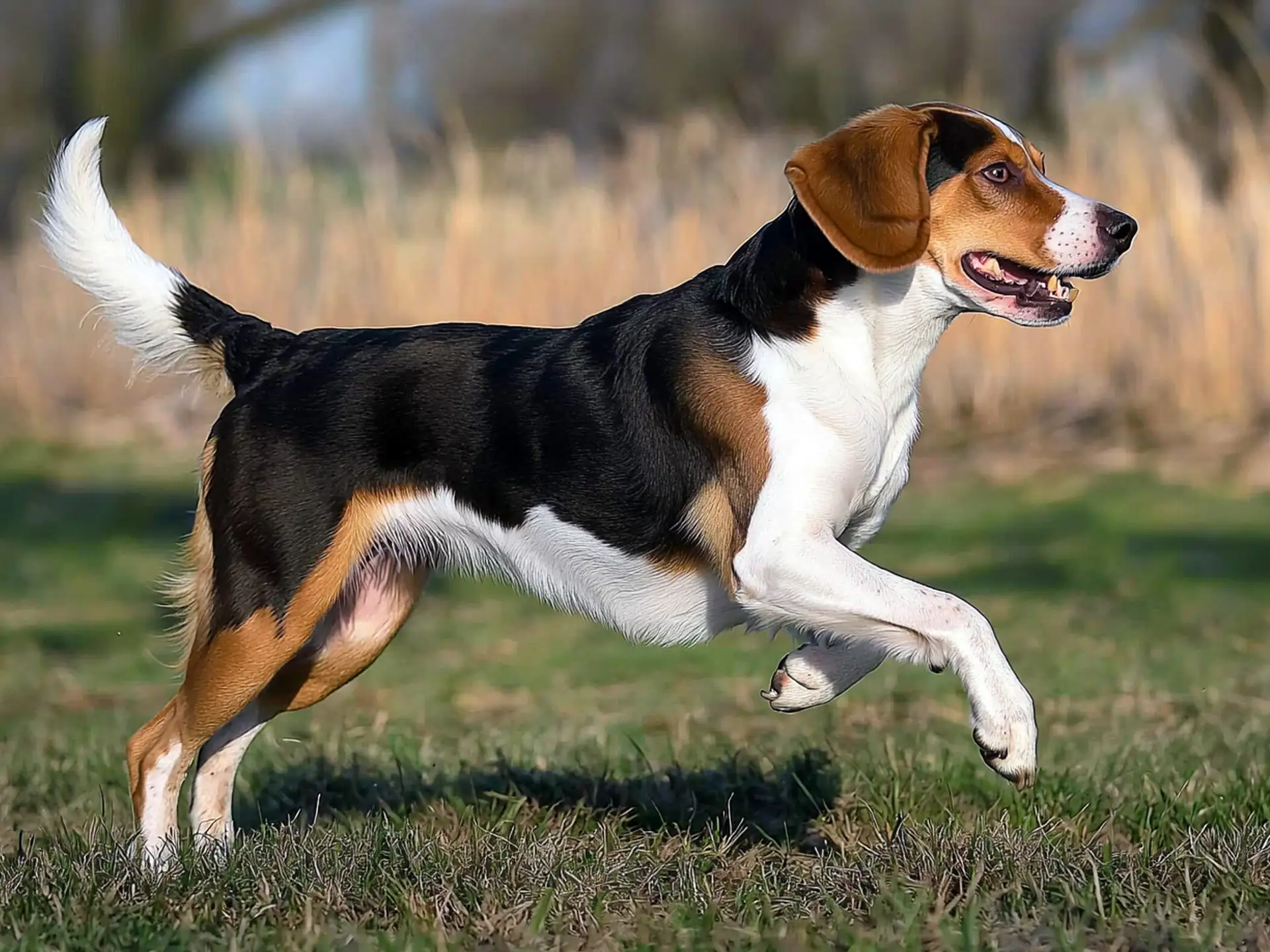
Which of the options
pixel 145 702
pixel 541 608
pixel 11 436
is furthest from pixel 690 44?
pixel 145 702

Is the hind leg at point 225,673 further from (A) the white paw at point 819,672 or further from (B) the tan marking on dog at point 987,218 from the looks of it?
(B) the tan marking on dog at point 987,218

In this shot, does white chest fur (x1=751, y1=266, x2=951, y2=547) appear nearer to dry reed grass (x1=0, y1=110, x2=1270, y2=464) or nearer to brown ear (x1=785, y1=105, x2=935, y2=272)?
brown ear (x1=785, y1=105, x2=935, y2=272)

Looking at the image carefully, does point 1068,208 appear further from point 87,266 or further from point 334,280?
point 334,280

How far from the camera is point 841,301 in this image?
415cm

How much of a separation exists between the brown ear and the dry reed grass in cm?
754

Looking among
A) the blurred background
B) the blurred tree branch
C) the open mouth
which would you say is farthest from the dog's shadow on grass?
the blurred tree branch

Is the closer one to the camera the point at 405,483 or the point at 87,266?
the point at 405,483

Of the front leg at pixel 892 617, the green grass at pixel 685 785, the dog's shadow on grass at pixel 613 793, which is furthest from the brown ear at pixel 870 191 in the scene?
the dog's shadow on grass at pixel 613 793

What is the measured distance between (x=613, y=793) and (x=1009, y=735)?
1.36 m

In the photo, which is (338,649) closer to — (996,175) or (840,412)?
(840,412)

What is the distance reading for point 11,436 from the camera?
48.5 feet

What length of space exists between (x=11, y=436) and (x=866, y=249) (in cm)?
1214

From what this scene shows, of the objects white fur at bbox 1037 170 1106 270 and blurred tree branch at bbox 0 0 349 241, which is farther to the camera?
blurred tree branch at bbox 0 0 349 241

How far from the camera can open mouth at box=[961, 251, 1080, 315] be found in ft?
13.5
